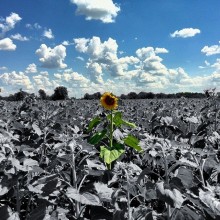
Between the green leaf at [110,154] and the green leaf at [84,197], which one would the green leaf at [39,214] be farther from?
the green leaf at [110,154]

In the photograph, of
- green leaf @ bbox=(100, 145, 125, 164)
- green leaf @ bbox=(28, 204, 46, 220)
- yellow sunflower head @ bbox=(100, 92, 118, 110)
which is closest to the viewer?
green leaf @ bbox=(28, 204, 46, 220)

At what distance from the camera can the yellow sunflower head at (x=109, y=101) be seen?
4199mm

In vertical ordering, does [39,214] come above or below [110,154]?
below

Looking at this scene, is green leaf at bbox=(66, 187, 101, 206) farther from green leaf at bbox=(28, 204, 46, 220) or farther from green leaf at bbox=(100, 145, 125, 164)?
green leaf at bbox=(100, 145, 125, 164)

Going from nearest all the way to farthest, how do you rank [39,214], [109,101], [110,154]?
[39,214], [110,154], [109,101]

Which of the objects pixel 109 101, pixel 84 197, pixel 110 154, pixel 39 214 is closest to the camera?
pixel 84 197

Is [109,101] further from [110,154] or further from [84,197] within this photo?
[84,197]

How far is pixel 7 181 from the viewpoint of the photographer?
10.4 ft

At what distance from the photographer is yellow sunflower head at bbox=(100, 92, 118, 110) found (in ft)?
13.8

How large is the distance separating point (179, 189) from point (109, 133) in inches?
70.9

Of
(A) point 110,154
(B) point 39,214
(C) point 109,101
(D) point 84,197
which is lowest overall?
(B) point 39,214

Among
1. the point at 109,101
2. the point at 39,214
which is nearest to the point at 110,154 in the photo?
the point at 109,101

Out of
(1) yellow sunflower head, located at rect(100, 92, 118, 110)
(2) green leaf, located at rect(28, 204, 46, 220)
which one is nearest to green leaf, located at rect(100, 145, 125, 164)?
(1) yellow sunflower head, located at rect(100, 92, 118, 110)

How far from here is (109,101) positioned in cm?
424
